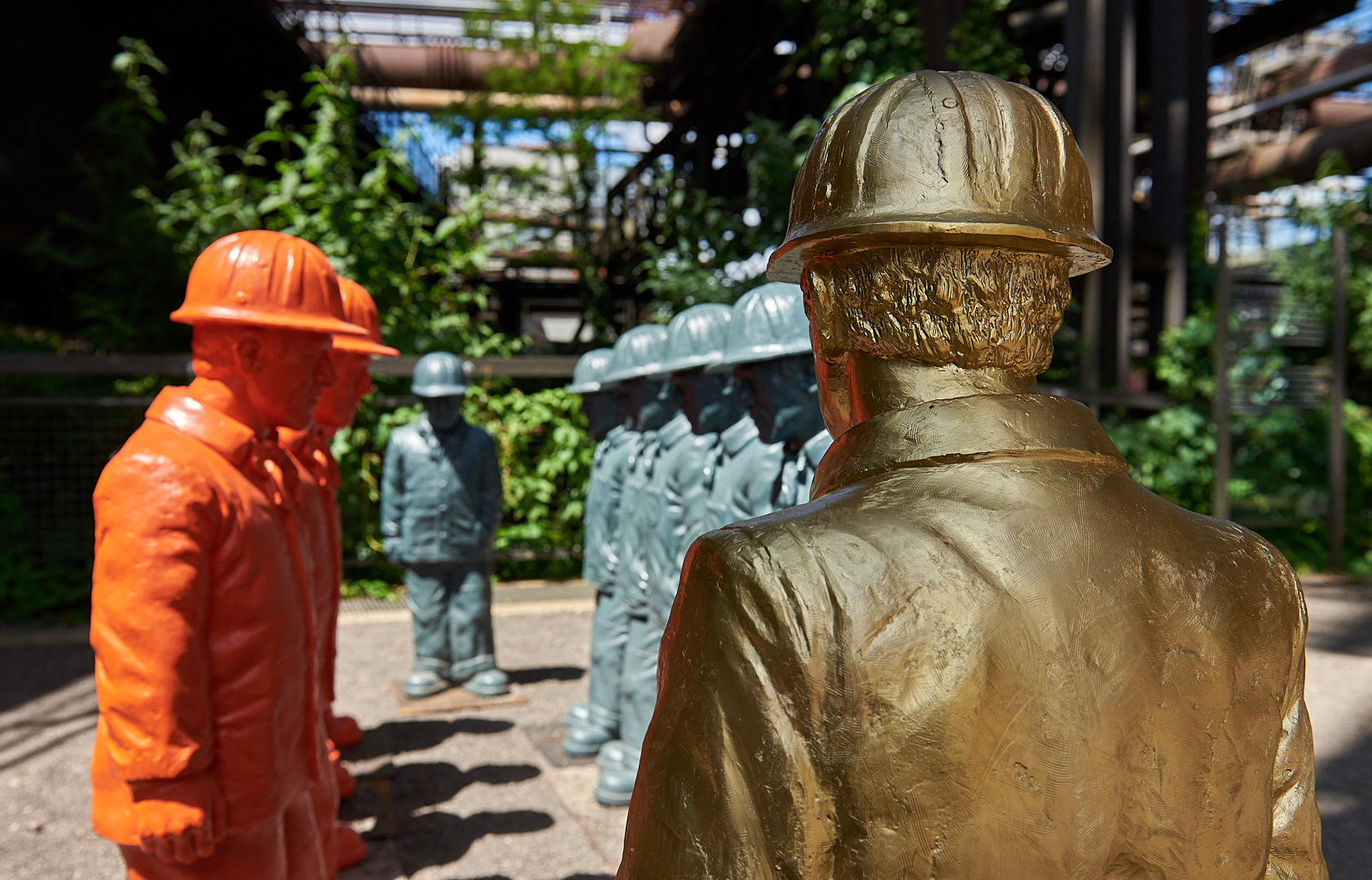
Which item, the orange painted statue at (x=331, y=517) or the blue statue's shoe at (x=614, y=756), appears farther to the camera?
the blue statue's shoe at (x=614, y=756)

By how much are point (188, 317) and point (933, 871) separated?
2336mm

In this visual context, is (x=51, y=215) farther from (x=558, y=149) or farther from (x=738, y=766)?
(x=738, y=766)

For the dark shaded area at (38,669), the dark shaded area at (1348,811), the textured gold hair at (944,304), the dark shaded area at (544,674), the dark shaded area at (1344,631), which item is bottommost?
the dark shaded area at (38,669)

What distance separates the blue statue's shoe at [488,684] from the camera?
21.2 feet

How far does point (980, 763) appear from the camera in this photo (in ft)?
3.04

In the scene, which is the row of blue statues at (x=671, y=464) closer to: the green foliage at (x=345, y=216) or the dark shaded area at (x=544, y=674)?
the dark shaded area at (x=544, y=674)

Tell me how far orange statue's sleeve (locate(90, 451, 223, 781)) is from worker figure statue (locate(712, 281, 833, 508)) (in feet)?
6.86

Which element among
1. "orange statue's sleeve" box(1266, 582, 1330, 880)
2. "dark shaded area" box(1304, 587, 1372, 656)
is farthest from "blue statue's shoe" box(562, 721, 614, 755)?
"dark shaded area" box(1304, 587, 1372, 656)

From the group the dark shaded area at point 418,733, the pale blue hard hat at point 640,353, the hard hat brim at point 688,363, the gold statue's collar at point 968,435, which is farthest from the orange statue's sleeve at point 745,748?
the dark shaded area at point 418,733

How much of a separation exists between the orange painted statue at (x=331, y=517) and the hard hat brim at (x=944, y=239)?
2553 millimetres

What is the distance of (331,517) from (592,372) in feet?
8.52

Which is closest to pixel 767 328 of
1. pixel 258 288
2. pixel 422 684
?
pixel 258 288

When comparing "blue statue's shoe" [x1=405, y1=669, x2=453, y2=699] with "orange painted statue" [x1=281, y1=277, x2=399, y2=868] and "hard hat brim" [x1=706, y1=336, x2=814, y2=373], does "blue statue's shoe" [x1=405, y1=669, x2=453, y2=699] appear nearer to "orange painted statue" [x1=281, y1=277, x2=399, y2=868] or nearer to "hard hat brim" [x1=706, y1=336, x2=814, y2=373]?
"orange painted statue" [x1=281, y1=277, x2=399, y2=868]

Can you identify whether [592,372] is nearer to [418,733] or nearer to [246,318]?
[418,733]
